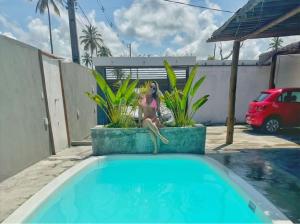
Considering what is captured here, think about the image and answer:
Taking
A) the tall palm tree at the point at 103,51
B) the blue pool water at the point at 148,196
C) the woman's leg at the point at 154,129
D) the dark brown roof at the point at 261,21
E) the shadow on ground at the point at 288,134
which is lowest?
the blue pool water at the point at 148,196

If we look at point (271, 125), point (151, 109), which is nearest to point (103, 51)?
point (271, 125)

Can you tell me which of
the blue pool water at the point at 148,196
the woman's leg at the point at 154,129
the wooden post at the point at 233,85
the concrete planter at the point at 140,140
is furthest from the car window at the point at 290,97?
the woman's leg at the point at 154,129

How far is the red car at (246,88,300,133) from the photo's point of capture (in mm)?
9648

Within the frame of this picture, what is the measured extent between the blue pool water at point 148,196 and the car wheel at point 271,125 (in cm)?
521

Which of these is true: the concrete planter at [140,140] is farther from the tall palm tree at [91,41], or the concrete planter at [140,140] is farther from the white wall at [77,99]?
the tall palm tree at [91,41]

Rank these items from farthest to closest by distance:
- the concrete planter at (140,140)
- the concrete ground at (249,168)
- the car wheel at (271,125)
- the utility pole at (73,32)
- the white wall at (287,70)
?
the utility pole at (73,32), the white wall at (287,70), the car wheel at (271,125), the concrete planter at (140,140), the concrete ground at (249,168)

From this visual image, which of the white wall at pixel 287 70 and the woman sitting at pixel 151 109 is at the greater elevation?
the white wall at pixel 287 70

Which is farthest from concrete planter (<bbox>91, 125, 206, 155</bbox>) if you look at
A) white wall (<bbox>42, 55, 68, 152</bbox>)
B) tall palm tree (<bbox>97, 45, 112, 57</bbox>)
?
tall palm tree (<bbox>97, 45, 112, 57</bbox>)

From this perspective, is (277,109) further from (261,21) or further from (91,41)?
Result: (91,41)

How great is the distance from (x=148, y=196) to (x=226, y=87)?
33.8 ft

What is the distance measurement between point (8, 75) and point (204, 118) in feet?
35.3

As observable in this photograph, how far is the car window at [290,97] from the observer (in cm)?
972

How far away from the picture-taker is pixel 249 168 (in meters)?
5.46

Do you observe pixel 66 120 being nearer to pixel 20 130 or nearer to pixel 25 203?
pixel 20 130
